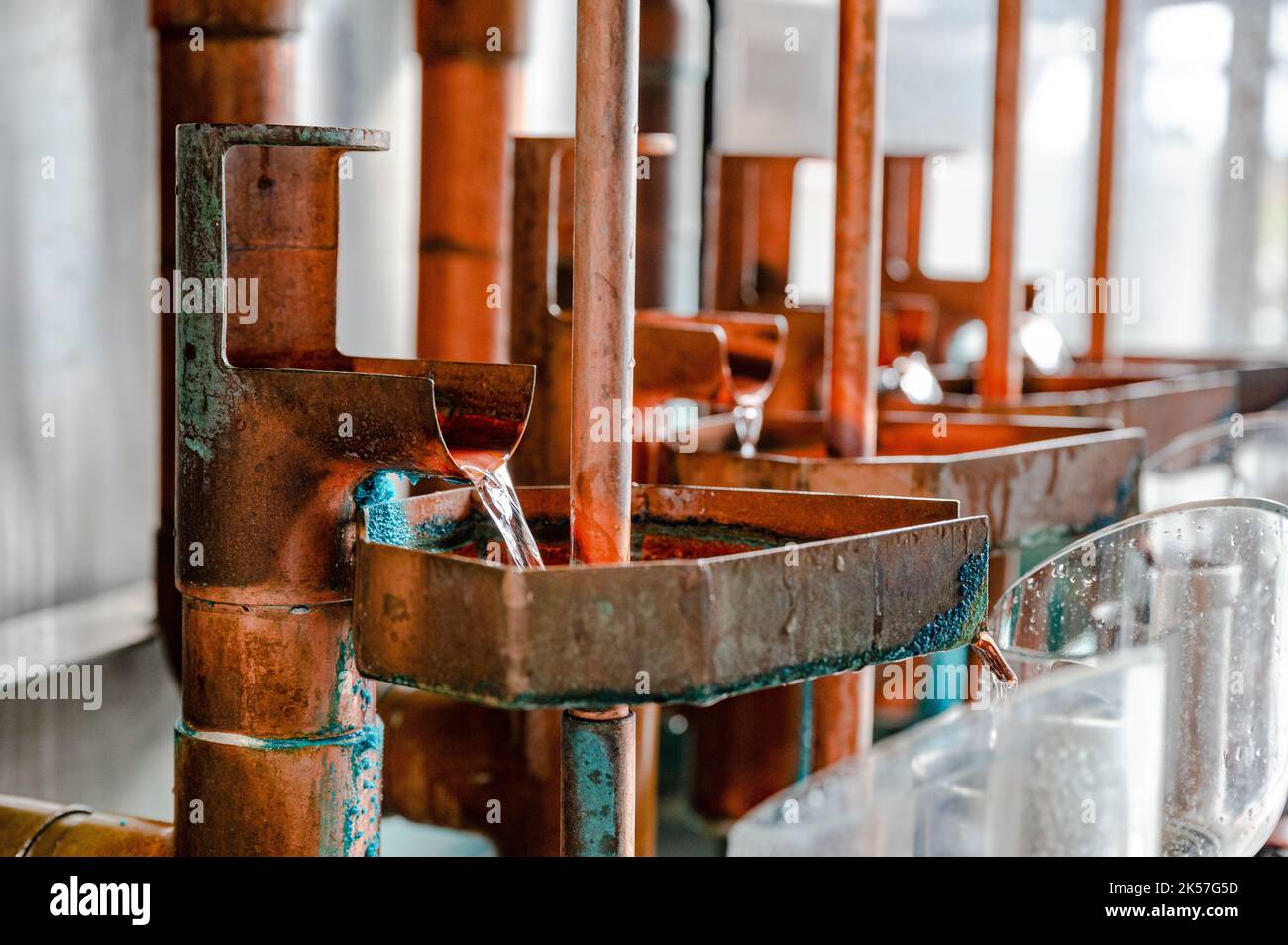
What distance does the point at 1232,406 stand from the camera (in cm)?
284

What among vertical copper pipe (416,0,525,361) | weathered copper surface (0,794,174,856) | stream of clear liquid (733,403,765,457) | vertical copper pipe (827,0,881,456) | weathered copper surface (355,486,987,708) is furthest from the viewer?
vertical copper pipe (416,0,525,361)

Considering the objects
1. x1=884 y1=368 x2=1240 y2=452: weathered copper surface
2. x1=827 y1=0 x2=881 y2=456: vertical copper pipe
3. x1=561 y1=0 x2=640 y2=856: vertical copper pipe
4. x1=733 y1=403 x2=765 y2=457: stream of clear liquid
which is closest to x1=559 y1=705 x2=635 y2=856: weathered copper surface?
x1=561 y1=0 x2=640 y2=856: vertical copper pipe

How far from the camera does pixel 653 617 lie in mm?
983

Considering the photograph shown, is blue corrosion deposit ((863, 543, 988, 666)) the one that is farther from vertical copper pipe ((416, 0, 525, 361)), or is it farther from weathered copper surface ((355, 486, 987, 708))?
vertical copper pipe ((416, 0, 525, 361))

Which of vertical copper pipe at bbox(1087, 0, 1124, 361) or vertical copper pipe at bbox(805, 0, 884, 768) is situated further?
vertical copper pipe at bbox(1087, 0, 1124, 361)

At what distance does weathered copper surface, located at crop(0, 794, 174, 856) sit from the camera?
1.42 meters

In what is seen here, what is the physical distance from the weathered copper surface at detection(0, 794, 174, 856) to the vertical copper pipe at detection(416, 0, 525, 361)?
99cm

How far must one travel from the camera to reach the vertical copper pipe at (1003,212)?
2305 millimetres

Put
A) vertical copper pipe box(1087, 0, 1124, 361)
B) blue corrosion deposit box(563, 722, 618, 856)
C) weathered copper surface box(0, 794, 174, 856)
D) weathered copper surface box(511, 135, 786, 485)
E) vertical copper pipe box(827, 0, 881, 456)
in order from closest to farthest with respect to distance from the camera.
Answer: blue corrosion deposit box(563, 722, 618, 856), weathered copper surface box(0, 794, 174, 856), vertical copper pipe box(827, 0, 881, 456), weathered copper surface box(511, 135, 786, 485), vertical copper pipe box(1087, 0, 1124, 361)

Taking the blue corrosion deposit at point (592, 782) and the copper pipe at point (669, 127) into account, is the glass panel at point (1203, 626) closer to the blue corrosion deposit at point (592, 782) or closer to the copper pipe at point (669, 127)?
the blue corrosion deposit at point (592, 782)

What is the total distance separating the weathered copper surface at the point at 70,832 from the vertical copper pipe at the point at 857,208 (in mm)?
→ 894
